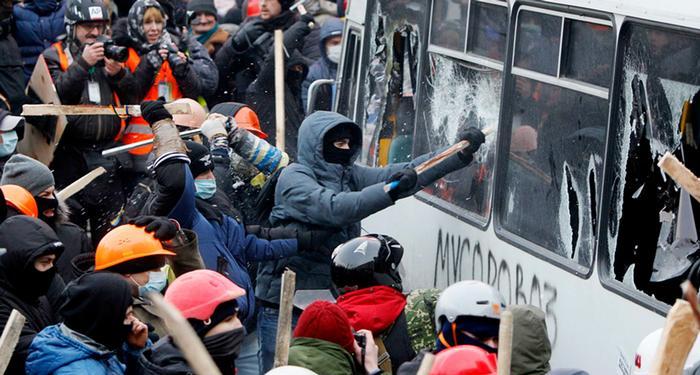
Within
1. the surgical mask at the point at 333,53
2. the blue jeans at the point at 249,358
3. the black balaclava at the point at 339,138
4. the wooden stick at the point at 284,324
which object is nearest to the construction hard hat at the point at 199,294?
the wooden stick at the point at 284,324

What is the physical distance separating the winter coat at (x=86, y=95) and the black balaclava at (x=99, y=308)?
4.87m

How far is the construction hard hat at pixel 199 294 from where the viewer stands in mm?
4559

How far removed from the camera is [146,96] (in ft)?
32.6

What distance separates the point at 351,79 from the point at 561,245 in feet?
11.0

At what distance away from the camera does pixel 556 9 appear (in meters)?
6.23

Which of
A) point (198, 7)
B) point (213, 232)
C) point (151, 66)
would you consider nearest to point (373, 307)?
point (213, 232)

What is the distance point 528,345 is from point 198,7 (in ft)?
27.1

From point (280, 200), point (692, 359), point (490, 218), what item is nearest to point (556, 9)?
point (490, 218)

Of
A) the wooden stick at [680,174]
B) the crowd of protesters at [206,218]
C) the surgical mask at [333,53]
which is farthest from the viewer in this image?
the surgical mask at [333,53]

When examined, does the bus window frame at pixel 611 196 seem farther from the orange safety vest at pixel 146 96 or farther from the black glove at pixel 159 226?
the orange safety vest at pixel 146 96

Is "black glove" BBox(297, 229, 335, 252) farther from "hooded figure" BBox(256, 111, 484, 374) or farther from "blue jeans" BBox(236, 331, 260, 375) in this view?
"blue jeans" BBox(236, 331, 260, 375)

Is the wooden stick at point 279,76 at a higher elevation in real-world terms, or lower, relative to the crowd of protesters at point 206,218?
lower

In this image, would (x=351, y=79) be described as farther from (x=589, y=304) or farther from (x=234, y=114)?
(x=589, y=304)

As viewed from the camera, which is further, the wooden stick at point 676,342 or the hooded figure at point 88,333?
the hooded figure at point 88,333
